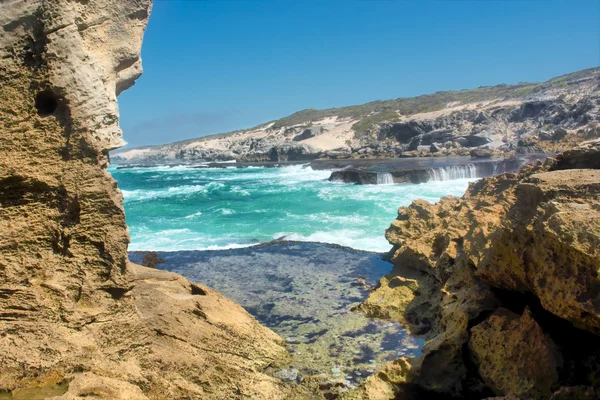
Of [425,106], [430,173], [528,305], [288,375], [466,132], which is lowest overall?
[288,375]

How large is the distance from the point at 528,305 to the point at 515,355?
18.6 inches

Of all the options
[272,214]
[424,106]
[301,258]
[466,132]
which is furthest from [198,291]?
[424,106]

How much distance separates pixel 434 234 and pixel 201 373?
5915 mm

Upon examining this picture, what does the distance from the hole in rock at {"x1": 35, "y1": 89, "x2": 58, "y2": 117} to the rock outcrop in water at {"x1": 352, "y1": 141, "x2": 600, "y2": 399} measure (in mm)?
4062

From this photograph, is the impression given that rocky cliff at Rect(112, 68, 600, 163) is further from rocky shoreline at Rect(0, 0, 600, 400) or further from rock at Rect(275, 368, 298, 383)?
rock at Rect(275, 368, 298, 383)

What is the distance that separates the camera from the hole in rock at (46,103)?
3.90 meters

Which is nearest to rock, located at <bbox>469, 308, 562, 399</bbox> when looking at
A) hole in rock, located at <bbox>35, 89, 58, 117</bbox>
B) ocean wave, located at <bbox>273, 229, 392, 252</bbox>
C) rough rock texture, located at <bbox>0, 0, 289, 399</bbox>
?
rough rock texture, located at <bbox>0, 0, 289, 399</bbox>

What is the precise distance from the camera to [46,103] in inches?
156

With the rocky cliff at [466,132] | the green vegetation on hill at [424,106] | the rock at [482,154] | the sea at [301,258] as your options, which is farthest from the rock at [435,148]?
the sea at [301,258]

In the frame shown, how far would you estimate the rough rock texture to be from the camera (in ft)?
12.4

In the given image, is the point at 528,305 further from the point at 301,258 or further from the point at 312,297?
the point at 301,258

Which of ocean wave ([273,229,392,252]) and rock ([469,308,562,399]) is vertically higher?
rock ([469,308,562,399])

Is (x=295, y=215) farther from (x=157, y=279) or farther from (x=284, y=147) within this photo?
(x=284, y=147)

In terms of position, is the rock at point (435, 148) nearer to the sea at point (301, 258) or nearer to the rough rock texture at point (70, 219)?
the sea at point (301, 258)
